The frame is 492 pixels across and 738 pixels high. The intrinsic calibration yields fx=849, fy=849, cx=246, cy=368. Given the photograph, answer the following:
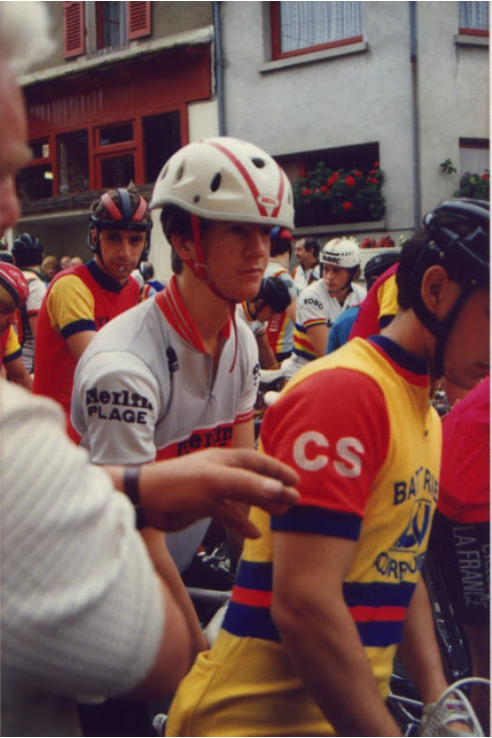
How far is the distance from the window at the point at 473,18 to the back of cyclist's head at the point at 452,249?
1215 cm

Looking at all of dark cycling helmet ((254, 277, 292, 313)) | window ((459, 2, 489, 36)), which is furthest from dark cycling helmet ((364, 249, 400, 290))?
window ((459, 2, 489, 36))

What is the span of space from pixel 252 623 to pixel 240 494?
2.06 feet

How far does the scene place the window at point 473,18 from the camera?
502 inches

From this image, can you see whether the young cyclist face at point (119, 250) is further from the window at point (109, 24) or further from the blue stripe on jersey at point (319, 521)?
the window at point (109, 24)

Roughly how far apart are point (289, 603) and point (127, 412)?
0.84 meters

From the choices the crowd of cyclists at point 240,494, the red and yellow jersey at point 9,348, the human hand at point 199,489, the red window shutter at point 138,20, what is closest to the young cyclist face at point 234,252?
the crowd of cyclists at point 240,494

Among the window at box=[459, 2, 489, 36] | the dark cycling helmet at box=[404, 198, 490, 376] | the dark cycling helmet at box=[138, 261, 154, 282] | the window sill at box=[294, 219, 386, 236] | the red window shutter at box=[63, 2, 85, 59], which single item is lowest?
the dark cycling helmet at box=[404, 198, 490, 376]

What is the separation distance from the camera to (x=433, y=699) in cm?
196

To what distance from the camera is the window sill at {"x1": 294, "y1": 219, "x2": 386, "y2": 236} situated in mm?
13492

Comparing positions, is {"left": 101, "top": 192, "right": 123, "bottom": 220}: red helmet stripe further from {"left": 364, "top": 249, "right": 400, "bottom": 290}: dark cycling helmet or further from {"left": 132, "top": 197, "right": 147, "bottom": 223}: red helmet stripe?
{"left": 364, "top": 249, "right": 400, "bottom": 290}: dark cycling helmet

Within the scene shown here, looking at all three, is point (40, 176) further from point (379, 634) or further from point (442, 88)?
point (379, 634)

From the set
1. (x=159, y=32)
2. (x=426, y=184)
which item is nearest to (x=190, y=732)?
(x=426, y=184)

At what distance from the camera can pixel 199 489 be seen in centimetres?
111

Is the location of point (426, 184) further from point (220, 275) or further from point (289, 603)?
point (289, 603)
